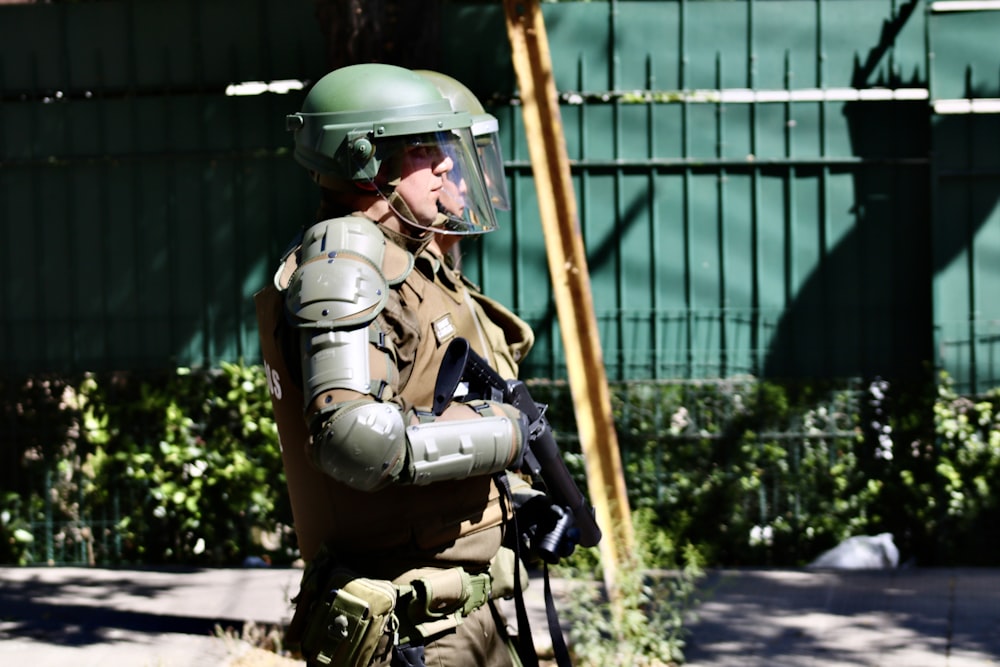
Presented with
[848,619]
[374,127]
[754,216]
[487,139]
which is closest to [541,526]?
[374,127]

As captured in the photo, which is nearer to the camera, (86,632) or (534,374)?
(86,632)

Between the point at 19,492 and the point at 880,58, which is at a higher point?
the point at 880,58

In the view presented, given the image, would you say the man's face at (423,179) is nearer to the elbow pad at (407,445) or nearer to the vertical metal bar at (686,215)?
the elbow pad at (407,445)

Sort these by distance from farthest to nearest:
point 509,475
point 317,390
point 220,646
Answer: point 220,646, point 509,475, point 317,390

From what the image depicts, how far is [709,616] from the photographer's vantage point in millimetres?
6398

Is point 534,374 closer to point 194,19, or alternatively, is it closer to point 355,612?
point 194,19

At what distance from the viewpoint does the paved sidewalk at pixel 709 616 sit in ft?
19.3

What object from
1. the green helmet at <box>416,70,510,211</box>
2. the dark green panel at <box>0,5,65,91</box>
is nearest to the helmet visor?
the green helmet at <box>416,70,510,211</box>

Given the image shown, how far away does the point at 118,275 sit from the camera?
24.9 ft

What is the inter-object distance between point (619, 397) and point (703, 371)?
0.49 meters

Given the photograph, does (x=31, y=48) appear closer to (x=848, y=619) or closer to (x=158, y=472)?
(x=158, y=472)

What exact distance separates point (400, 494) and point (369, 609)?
0.28 metres

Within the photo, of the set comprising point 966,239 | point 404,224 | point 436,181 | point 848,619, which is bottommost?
point 848,619

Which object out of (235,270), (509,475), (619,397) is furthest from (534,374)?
(509,475)
